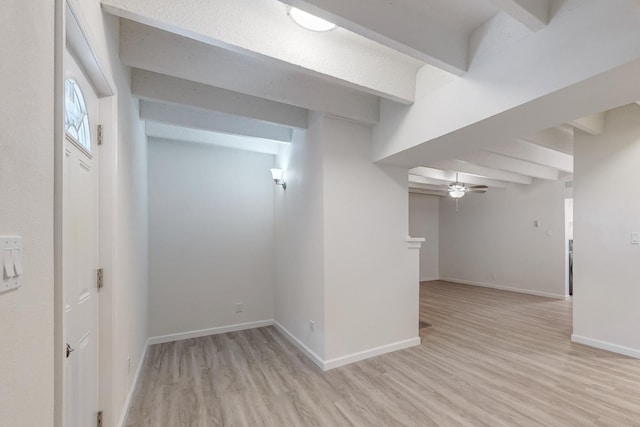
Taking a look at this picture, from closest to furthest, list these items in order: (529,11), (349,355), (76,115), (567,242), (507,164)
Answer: (76,115) → (529,11) → (349,355) → (507,164) → (567,242)

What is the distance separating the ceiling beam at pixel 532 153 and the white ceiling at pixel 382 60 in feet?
2.67

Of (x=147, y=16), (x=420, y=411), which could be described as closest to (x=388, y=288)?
(x=420, y=411)

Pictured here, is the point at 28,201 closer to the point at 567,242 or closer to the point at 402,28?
the point at 402,28

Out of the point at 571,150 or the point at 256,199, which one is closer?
the point at 571,150

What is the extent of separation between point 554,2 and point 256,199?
3.53m

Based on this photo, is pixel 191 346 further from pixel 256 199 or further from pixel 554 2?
pixel 554 2

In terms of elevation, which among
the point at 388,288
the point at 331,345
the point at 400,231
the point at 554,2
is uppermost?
the point at 554,2

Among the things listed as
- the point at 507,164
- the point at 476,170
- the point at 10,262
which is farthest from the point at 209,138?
the point at 507,164

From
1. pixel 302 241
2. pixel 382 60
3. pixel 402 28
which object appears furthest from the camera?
pixel 302 241

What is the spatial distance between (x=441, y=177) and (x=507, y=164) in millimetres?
1095

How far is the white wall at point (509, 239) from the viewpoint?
19.1 ft

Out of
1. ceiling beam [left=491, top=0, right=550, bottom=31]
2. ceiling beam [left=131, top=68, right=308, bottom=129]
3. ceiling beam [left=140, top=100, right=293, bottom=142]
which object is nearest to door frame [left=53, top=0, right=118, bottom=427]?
ceiling beam [left=131, top=68, right=308, bottom=129]

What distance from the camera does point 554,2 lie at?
1.60 metres

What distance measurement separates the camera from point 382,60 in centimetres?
230
